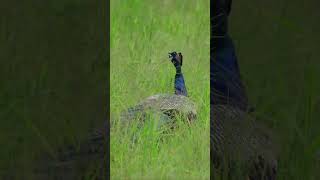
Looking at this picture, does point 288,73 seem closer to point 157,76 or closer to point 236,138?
point 236,138

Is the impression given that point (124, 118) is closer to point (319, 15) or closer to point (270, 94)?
point (270, 94)

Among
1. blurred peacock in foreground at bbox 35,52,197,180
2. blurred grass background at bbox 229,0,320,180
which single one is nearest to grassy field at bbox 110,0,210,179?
blurred peacock in foreground at bbox 35,52,197,180

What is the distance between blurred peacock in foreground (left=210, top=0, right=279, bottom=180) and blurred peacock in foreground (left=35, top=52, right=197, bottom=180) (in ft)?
0.31

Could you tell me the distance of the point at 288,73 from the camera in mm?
1973
